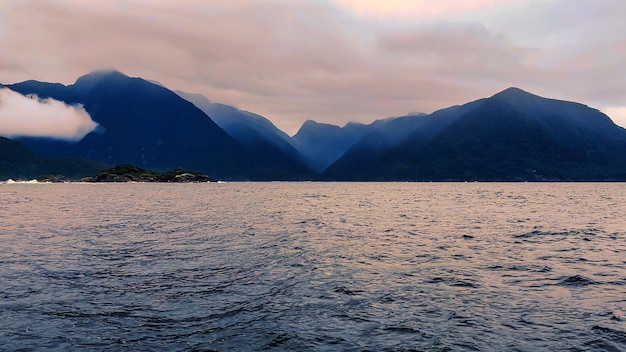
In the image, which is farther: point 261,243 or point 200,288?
point 261,243

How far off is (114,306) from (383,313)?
13.5 m

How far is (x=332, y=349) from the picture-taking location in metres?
15.5

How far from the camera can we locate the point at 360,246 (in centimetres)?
4084

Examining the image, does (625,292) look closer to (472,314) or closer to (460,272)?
(460,272)

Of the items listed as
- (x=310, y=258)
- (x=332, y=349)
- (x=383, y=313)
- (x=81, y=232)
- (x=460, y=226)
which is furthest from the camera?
(x=460, y=226)

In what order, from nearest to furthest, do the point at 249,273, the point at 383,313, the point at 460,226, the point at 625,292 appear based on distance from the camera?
1. the point at 383,313
2. the point at 625,292
3. the point at 249,273
4. the point at 460,226

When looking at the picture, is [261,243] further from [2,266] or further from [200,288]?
[2,266]

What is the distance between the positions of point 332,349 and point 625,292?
19359 mm

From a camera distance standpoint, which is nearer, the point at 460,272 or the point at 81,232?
the point at 460,272

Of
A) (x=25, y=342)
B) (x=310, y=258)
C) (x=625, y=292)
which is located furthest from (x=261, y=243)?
(x=625, y=292)

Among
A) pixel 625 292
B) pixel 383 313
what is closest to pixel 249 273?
pixel 383 313

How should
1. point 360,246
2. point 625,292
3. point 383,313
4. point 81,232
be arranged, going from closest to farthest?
point 383,313 → point 625,292 → point 360,246 → point 81,232

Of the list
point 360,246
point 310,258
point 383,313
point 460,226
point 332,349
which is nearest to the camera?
point 332,349

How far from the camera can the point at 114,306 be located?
68.5 ft
